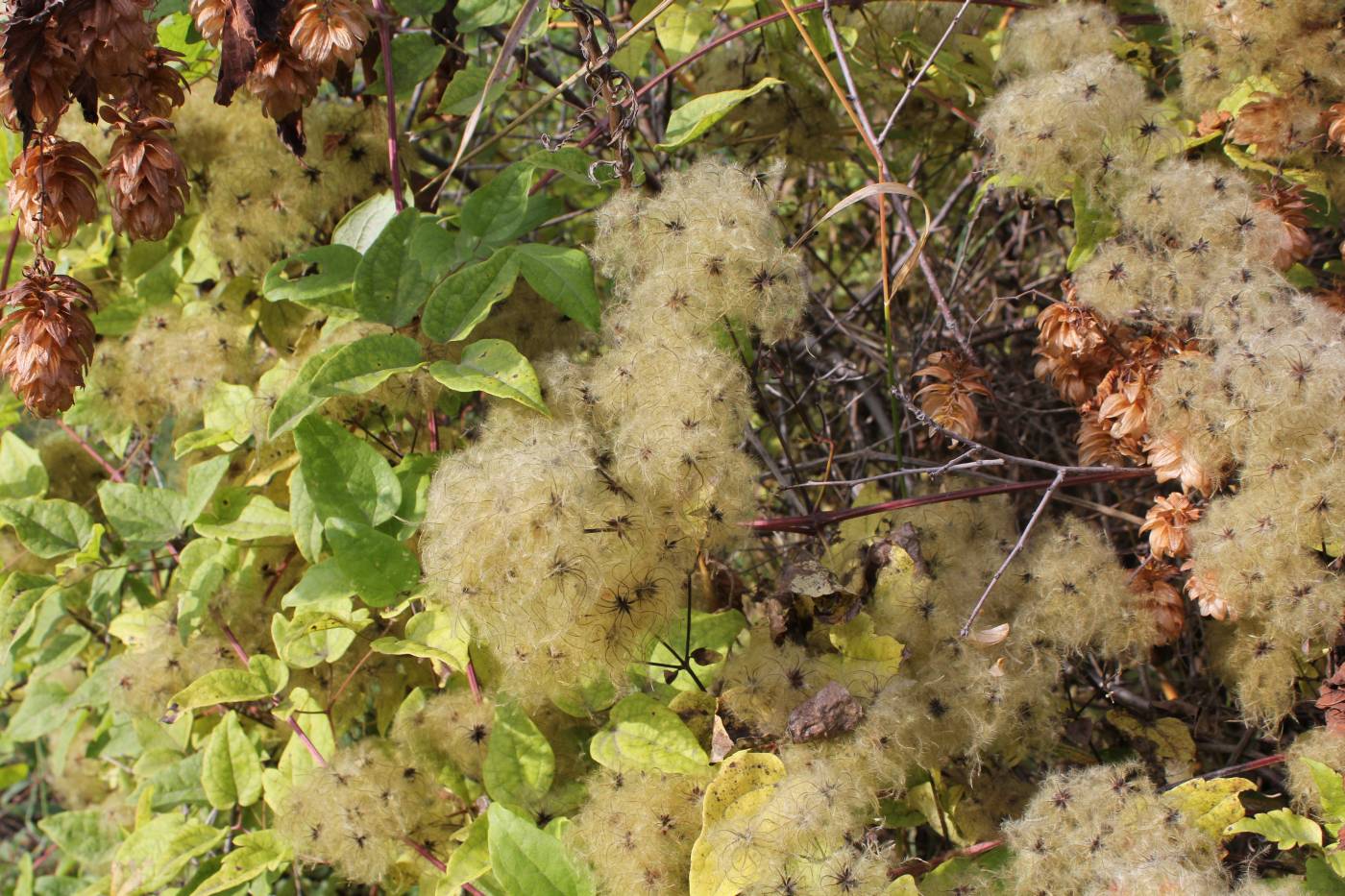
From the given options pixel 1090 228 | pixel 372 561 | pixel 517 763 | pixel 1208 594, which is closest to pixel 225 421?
pixel 372 561

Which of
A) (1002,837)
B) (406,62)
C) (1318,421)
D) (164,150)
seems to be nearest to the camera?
(1318,421)

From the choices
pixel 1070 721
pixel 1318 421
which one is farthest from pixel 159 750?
pixel 1318 421

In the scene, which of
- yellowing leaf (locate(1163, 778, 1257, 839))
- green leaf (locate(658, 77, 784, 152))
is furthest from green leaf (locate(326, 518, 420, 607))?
yellowing leaf (locate(1163, 778, 1257, 839))

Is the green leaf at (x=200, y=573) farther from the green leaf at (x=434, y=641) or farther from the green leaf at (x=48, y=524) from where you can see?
the green leaf at (x=434, y=641)

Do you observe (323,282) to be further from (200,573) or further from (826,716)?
(826,716)

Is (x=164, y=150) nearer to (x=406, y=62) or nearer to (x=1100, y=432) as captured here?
(x=406, y=62)

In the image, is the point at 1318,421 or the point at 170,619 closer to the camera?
the point at 1318,421
